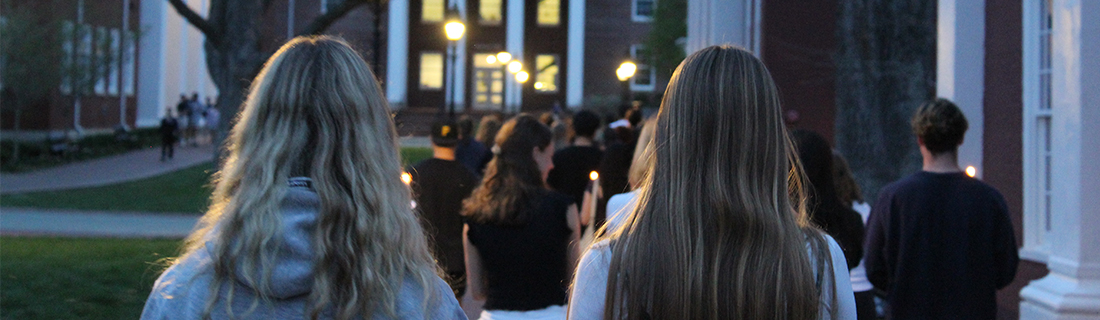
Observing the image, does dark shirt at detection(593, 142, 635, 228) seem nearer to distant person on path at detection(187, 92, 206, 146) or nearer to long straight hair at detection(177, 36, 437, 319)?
long straight hair at detection(177, 36, 437, 319)

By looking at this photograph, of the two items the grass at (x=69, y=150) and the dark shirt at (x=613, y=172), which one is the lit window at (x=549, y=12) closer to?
the grass at (x=69, y=150)

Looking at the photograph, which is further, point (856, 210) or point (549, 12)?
point (549, 12)

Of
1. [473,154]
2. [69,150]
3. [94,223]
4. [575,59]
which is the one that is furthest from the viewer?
[575,59]


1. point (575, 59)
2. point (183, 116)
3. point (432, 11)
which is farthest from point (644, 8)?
point (183, 116)

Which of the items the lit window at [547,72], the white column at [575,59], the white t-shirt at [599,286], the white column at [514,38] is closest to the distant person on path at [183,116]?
the white column at [514,38]

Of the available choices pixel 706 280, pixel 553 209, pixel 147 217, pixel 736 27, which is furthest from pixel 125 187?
pixel 706 280

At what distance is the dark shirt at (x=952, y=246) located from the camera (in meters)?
4.06

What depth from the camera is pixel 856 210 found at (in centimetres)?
575

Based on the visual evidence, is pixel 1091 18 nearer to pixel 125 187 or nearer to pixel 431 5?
pixel 125 187

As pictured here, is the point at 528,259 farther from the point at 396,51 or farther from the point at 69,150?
the point at 396,51

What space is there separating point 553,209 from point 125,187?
1741 cm

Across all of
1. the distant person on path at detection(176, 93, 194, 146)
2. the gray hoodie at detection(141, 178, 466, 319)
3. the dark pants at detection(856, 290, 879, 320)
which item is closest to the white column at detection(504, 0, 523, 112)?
the distant person on path at detection(176, 93, 194, 146)

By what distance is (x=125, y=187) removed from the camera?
19453mm

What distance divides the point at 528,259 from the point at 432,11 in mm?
42327
